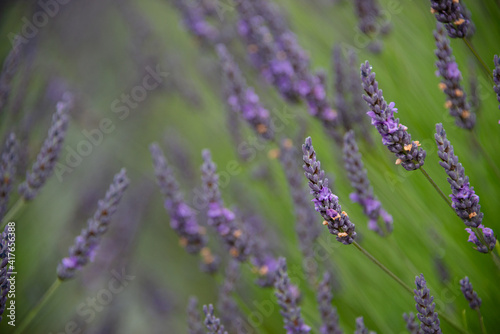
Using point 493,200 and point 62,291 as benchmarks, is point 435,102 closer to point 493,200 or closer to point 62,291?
point 493,200

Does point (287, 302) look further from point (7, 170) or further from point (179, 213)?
point (7, 170)

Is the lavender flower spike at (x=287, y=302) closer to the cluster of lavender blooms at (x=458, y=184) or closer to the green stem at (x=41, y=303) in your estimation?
the cluster of lavender blooms at (x=458, y=184)

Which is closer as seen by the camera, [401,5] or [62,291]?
[401,5]

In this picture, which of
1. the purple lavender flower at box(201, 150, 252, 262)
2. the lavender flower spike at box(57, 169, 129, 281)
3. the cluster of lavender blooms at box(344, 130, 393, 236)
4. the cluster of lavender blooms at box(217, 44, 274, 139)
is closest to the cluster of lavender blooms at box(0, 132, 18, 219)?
the lavender flower spike at box(57, 169, 129, 281)

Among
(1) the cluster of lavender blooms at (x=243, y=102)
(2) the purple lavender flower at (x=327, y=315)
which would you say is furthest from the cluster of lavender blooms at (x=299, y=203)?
(2) the purple lavender flower at (x=327, y=315)

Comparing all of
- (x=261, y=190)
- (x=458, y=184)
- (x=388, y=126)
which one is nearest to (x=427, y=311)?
(x=458, y=184)

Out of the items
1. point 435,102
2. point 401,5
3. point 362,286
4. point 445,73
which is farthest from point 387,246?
point 401,5
